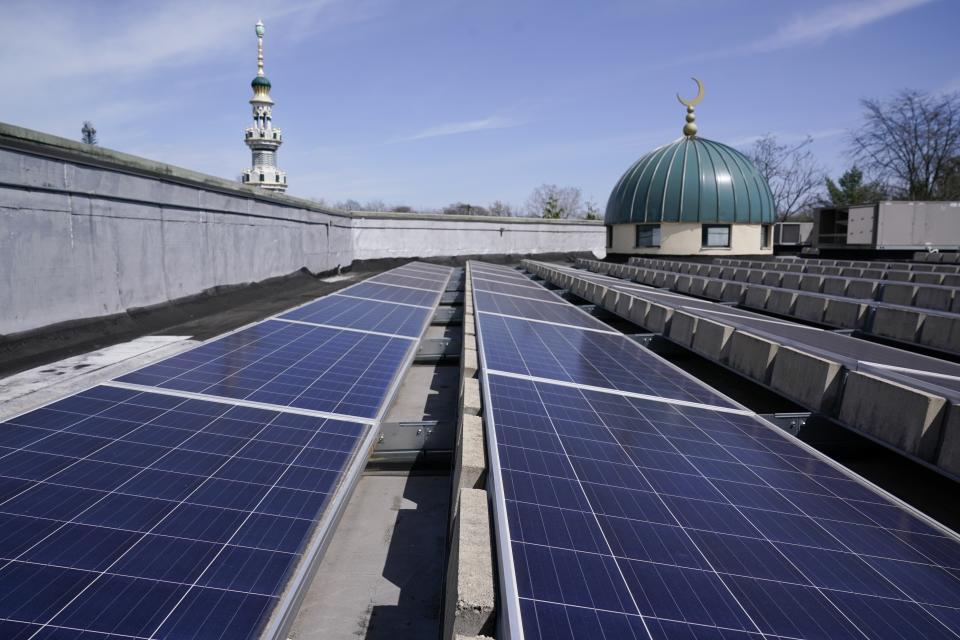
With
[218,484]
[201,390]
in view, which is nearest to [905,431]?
[218,484]

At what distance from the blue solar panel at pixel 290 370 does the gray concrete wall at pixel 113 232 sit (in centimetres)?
478

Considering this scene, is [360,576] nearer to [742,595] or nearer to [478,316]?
[742,595]

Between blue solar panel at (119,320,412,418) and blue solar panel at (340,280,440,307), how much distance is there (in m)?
5.91

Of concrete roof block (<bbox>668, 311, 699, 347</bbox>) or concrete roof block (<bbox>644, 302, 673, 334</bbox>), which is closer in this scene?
concrete roof block (<bbox>668, 311, 699, 347</bbox>)

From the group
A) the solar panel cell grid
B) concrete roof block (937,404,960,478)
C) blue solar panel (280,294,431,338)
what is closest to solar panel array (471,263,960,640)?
concrete roof block (937,404,960,478)

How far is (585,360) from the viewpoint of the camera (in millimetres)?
8867

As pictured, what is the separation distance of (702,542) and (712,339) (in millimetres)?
8307

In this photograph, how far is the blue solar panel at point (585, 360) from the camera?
7520 millimetres

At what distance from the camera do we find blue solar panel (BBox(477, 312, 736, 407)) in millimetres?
7520

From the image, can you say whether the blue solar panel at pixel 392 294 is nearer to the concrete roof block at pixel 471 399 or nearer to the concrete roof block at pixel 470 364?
the concrete roof block at pixel 470 364

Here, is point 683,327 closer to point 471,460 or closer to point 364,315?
point 364,315

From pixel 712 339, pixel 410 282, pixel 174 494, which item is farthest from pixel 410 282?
pixel 174 494

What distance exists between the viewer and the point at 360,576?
16.4ft

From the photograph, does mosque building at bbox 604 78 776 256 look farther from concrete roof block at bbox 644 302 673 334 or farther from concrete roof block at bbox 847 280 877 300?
concrete roof block at bbox 644 302 673 334
